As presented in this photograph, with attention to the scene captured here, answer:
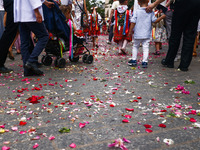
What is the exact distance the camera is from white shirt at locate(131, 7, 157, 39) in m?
5.52

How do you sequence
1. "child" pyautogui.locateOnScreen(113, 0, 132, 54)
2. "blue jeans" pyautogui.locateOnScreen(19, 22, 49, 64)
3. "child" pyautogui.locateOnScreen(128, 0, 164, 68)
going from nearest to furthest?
"blue jeans" pyautogui.locateOnScreen(19, 22, 49, 64) < "child" pyautogui.locateOnScreen(128, 0, 164, 68) < "child" pyautogui.locateOnScreen(113, 0, 132, 54)

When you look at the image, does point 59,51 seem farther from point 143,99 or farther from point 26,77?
point 143,99

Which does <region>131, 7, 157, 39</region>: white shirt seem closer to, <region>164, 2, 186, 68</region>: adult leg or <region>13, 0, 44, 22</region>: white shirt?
<region>164, 2, 186, 68</region>: adult leg

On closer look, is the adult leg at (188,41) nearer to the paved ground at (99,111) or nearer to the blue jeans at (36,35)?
the paved ground at (99,111)

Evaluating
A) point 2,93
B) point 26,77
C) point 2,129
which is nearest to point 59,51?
point 26,77

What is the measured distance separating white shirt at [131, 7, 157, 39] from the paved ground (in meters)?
1.49

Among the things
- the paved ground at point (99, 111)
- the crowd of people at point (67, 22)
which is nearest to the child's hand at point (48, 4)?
the crowd of people at point (67, 22)

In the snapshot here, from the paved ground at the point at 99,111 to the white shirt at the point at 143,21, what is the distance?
1.49 m

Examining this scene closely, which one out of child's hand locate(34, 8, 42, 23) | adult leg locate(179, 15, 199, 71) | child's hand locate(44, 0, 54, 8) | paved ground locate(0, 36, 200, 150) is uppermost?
child's hand locate(44, 0, 54, 8)

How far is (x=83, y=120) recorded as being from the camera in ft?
8.00

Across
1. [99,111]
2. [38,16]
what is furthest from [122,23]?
[99,111]

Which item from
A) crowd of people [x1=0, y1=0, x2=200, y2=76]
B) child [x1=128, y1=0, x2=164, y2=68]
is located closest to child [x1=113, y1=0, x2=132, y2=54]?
crowd of people [x1=0, y1=0, x2=200, y2=76]

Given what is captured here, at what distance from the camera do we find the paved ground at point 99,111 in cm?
201

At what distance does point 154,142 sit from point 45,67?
13.5 ft
